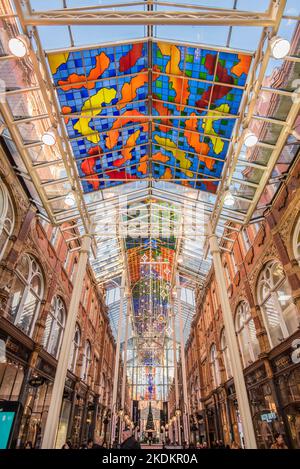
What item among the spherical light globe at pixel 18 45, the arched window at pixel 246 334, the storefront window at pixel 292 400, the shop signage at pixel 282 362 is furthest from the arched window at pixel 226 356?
the spherical light globe at pixel 18 45

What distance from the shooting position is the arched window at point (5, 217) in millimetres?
9758

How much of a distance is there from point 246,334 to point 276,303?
13.7 feet

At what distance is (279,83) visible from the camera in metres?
9.12

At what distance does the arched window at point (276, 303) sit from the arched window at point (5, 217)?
443 inches

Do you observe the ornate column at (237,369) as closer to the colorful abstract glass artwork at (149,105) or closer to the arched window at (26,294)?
the colorful abstract glass artwork at (149,105)

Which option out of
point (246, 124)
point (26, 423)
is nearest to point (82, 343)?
point (26, 423)

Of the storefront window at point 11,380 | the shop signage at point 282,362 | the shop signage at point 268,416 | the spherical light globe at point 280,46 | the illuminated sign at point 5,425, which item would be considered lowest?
the illuminated sign at point 5,425

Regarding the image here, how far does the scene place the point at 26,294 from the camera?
451 inches

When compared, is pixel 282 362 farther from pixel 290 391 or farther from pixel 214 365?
pixel 214 365

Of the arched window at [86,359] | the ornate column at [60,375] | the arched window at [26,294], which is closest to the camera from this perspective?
the ornate column at [60,375]

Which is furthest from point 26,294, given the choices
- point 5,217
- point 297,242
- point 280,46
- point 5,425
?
point 280,46

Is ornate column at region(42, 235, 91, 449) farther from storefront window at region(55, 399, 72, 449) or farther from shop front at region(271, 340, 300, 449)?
shop front at region(271, 340, 300, 449)

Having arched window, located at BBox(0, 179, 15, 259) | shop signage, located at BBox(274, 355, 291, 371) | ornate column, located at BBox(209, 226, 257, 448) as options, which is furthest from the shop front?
arched window, located at BBox(0, 179, 15, 259)
